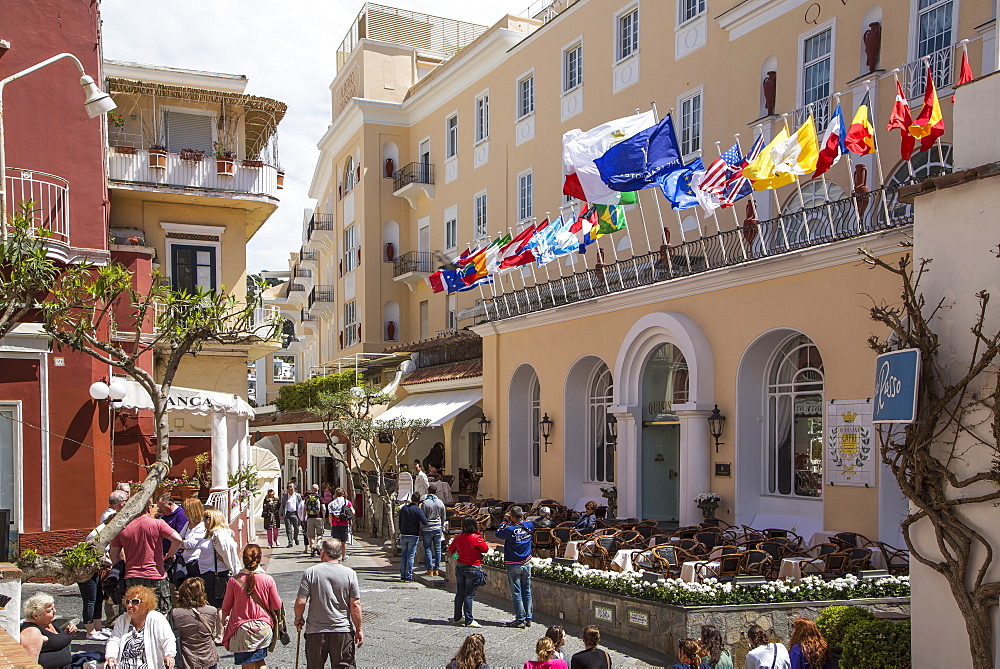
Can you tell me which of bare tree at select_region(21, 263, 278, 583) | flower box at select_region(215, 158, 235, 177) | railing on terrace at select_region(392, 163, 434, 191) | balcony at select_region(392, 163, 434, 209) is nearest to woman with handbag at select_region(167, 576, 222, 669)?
bare tree at select_region(21, 263, 278, 583)

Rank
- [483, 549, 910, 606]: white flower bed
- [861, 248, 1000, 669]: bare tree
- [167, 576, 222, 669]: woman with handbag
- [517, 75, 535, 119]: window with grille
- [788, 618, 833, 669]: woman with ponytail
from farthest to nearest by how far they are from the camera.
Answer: [517, 75, 535, 119]: window with grille, [483, 549, 910, 606]: white flower bed, [788, 618, 833, 669]: woman with ponytail, [167, 576, 222, 669]: woman with handbag, [861, 248, 1000, 669]: bare tree

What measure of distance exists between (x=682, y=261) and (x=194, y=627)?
50.0 feet

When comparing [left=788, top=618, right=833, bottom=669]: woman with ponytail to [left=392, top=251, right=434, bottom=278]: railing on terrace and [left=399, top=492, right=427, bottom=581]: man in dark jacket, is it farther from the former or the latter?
[left=392, top=251, right=434, bottom=278]: railing on terrace

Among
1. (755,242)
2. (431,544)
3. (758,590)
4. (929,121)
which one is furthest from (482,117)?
(758,590)

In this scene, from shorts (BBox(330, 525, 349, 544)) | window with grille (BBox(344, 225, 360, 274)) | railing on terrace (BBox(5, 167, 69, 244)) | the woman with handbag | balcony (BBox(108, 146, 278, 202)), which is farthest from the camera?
window with grille (BBox(344, 225, 360, 274))

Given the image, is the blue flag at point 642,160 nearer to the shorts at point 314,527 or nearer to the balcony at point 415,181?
the shorts at point 314,527

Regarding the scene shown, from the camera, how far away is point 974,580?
7.91 metres

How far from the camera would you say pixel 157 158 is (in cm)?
2425

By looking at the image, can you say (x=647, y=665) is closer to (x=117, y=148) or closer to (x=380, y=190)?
(x=117, y=148)

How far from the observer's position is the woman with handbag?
26.5ft

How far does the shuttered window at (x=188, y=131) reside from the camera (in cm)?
2527

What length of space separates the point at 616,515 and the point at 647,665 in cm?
942

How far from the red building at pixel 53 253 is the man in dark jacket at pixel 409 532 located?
200 inches

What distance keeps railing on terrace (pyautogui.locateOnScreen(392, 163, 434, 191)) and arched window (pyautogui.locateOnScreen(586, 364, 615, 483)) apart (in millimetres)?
17293
